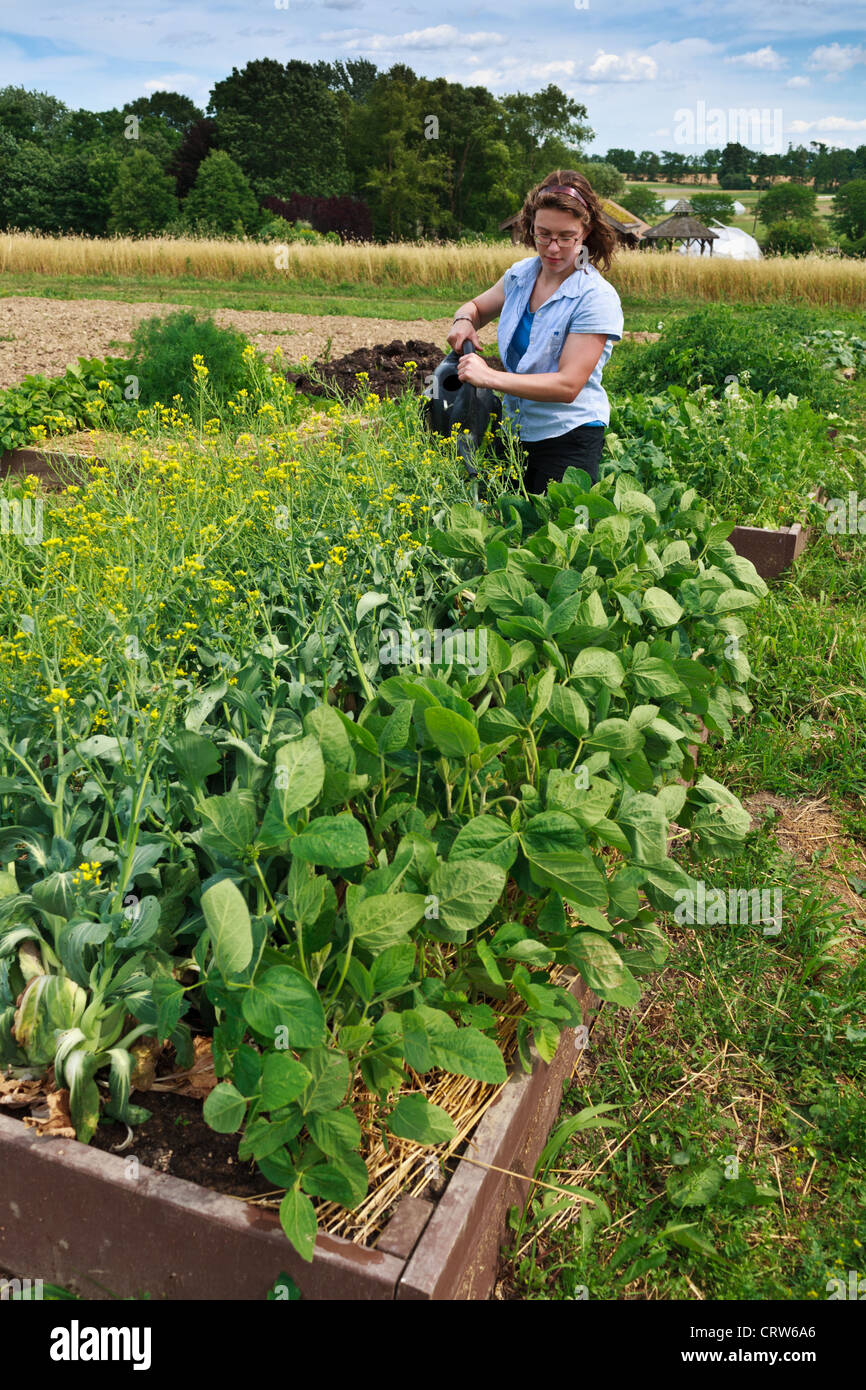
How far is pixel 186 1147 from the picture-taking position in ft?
5.00

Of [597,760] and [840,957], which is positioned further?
[840,957]

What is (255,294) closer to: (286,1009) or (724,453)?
(724,453)

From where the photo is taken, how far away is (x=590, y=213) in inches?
141

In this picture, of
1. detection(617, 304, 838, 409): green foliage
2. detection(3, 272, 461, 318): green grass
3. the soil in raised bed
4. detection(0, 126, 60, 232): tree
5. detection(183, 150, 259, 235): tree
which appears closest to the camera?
the soil in raised bed

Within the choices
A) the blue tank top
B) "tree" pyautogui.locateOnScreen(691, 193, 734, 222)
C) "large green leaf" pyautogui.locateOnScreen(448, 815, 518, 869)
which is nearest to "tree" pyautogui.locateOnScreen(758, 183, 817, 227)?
"tree" pyautogui.locateOnScreen(691, 193, 734, 222)

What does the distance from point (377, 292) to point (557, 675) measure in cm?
1834

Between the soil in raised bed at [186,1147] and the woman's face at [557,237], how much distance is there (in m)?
3.22

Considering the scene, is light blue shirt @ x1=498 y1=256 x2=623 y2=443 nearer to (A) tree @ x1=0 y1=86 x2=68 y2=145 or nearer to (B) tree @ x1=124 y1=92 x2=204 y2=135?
(A) tree @ x1=0 y1=86 x2=68 y2=145

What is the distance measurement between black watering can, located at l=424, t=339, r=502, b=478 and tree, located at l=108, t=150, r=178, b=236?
36.1 meters

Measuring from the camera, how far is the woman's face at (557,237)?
11.3ft

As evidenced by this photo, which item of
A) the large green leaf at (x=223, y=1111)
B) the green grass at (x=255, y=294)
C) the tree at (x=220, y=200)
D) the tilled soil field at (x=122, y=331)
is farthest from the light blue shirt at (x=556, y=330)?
the tree at (x=220, y=200)

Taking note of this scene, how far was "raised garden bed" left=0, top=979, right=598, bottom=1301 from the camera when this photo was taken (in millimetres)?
1302
